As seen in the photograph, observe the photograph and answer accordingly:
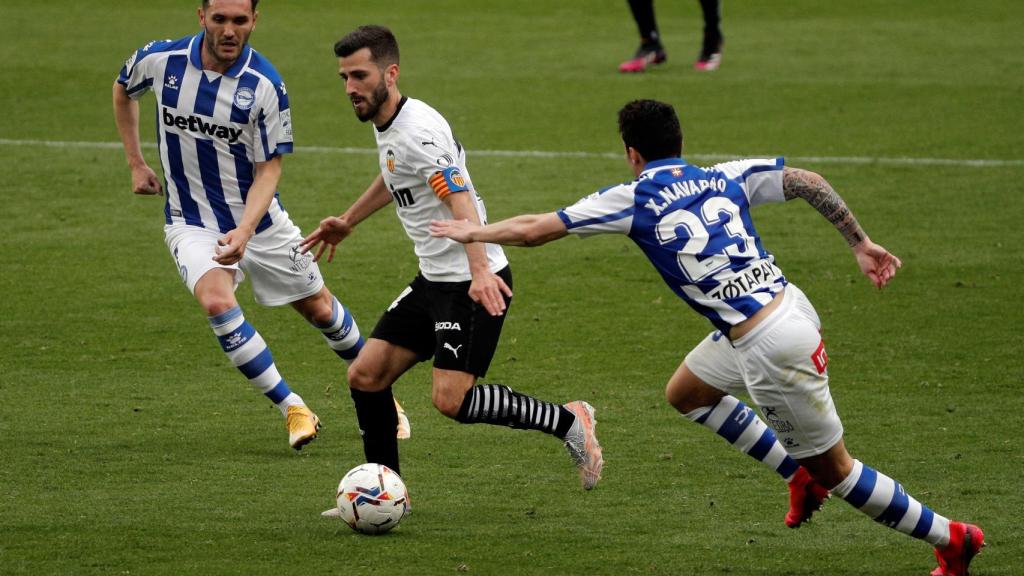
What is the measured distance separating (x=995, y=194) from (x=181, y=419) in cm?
839

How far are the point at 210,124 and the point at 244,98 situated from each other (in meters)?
0.24

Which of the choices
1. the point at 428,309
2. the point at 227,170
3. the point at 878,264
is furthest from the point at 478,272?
the point at 227,170

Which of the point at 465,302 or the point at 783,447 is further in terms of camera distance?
the point at 465,302

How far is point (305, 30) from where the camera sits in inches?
869

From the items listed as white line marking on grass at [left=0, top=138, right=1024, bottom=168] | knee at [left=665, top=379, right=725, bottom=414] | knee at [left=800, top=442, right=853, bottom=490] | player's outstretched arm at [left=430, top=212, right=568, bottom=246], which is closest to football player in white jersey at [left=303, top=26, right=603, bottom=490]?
knee at [left=665, top=379, right=725, bottom=414]

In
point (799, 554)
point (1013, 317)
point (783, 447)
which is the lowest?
point (1013, 317)

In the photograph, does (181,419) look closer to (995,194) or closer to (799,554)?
(799,554)

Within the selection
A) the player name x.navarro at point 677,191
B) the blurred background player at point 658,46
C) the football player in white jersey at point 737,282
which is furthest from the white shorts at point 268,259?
the blurred background player at point 658,46

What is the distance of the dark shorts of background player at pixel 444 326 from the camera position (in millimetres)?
6754

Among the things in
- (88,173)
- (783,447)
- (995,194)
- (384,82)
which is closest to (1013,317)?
(995,194)

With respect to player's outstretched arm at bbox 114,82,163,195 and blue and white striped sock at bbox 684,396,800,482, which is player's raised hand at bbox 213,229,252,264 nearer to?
player's outstretched arm at bbox 114,82,163,195

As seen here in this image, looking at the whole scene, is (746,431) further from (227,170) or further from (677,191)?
(227,170)

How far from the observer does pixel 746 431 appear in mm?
6520

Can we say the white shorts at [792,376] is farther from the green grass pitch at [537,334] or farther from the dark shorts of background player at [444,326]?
the dark shorts of background player at [444,326]
